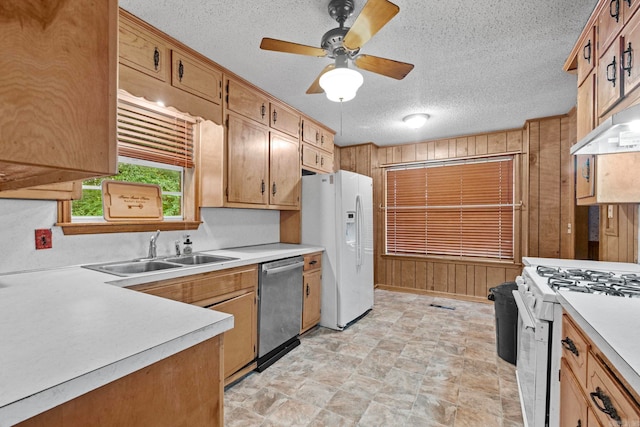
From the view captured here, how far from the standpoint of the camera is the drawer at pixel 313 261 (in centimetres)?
304

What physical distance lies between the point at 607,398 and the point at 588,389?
0.20m

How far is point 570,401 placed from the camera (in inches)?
A: 47.6

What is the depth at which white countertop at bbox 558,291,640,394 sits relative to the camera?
777mm

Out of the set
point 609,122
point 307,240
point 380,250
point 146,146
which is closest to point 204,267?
point 146,146

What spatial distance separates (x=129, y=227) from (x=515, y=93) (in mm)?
3556

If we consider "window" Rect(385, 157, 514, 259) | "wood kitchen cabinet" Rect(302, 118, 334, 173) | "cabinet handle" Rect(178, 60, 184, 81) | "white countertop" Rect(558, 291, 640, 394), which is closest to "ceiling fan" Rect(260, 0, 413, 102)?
"cabinet handle" Rect(178, 60, 184, 81)

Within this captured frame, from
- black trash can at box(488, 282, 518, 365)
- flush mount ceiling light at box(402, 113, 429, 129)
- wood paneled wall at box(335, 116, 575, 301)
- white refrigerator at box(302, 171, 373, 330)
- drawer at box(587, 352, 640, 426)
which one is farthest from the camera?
wood paneled wall at box(335, 116, 575, 301)

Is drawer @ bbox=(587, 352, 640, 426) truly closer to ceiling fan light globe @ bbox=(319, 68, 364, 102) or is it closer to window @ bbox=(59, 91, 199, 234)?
ceiling fan light globe @ bbox=(319, 68, 364, 102)

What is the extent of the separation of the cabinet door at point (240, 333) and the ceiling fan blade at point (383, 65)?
5.90 ft

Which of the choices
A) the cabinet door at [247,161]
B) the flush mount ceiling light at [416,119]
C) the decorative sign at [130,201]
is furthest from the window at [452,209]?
the decorative sign at [130,201]

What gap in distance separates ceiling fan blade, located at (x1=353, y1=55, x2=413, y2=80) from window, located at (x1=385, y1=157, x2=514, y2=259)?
289cm

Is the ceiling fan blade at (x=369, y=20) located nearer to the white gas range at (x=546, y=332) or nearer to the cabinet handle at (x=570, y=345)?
the white gas range at (x=546, y=332)

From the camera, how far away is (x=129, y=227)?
2.22 m

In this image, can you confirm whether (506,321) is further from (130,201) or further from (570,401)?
(130,201)
